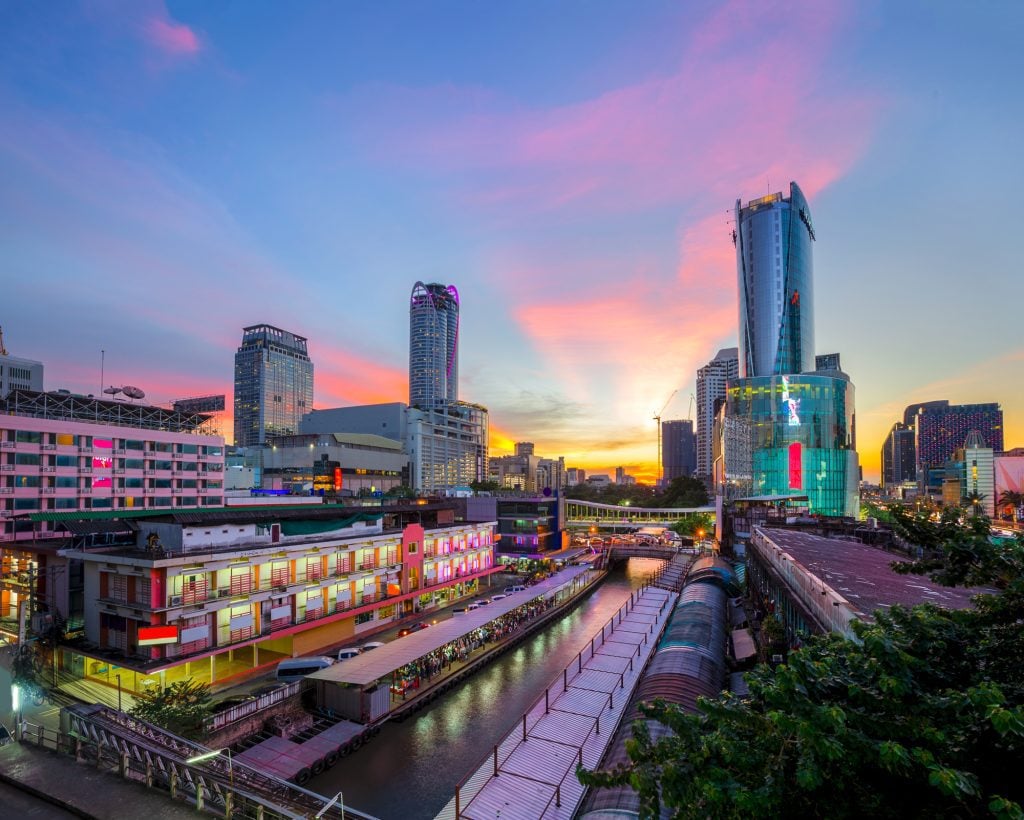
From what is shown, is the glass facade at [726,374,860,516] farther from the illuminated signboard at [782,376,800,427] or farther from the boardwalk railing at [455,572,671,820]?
the boardwalk railing at [455,572,671,820]

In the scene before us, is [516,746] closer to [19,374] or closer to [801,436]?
[801,436]

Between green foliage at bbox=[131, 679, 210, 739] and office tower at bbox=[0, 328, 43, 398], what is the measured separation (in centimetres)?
10457

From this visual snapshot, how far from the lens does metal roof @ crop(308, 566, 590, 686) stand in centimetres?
2484

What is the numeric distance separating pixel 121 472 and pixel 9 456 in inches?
400

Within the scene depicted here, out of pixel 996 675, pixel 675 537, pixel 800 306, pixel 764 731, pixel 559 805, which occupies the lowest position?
pixel 675 537

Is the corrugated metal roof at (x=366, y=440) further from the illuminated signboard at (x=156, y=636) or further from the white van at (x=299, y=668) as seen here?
the illuminated signboard at (x=156, y=636)

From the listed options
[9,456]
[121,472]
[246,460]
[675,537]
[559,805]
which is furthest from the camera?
[246,460]

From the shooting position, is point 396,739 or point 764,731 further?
point 396,739

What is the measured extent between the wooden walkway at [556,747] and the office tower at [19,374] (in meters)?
116

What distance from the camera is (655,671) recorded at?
24.6 metres

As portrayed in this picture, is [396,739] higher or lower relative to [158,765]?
lower

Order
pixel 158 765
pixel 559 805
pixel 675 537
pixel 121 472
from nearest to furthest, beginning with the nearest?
1. pixel 158 765
2. pixel 559 805
3. pixel 121 472
4. pixel 675 537

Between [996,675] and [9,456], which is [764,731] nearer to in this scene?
[996,675]

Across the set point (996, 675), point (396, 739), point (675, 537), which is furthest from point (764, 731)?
point (675, 537)
